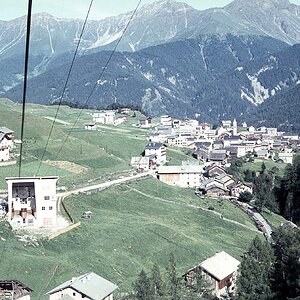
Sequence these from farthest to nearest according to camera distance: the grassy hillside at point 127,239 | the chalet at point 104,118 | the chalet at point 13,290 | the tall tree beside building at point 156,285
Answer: the chalet at point 104,118 < the grassy hillside at point 127,239 < the chalet at point 13,290 < the tall tree beside building at point 156,285

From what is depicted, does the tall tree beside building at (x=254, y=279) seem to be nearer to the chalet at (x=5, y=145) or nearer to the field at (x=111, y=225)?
the field at (x=111, y=225)

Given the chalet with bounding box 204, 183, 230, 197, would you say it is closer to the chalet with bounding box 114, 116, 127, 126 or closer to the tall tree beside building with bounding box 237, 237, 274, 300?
the tall tree beside building with bounding box 237, 237, 274, 300

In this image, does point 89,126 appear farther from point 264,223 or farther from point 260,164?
point 264,223

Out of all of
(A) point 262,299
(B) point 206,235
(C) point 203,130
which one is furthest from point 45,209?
(C) point 203,130

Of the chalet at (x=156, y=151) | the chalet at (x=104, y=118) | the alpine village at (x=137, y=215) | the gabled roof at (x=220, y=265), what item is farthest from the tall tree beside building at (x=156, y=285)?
the chalet at (x=104, y=118)

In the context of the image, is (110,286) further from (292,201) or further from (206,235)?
(292,201)

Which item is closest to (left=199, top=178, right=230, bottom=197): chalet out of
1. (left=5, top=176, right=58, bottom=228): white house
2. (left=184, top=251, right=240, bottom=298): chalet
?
(left=184, top=251, right=240, bottom=298): chalet

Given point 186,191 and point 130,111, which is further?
point 130,111
